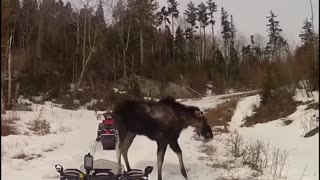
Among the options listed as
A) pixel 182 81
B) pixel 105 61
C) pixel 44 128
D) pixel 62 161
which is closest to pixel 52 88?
pixel 105 61

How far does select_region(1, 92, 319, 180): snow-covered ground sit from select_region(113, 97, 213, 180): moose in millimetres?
691

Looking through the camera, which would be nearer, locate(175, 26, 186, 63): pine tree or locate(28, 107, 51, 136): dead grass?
locate(28, 107, 51, 136): dead grass

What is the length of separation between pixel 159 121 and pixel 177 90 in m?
35.7

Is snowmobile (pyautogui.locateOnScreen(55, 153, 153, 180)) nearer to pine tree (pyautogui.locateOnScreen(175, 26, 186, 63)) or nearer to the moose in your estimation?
the moose

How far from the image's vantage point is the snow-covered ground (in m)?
8.55

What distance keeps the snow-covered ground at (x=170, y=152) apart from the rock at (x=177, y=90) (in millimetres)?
26291

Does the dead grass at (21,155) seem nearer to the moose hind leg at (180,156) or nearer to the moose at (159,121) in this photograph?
the moose at (159,121)

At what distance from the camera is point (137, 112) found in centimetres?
884

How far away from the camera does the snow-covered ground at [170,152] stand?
28.0ft

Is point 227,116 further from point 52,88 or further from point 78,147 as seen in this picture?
point 52,88

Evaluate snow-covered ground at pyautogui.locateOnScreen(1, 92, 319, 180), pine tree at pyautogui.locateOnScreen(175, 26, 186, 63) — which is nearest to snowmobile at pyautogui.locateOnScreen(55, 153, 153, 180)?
snow-covered ground at pyautogui.locateOnScreen(1, 92, 319, 180)

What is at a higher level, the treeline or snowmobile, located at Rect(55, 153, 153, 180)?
the treeline

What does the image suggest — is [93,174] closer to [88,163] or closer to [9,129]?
[88,163]

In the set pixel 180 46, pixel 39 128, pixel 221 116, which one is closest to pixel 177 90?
pixel 180 46
